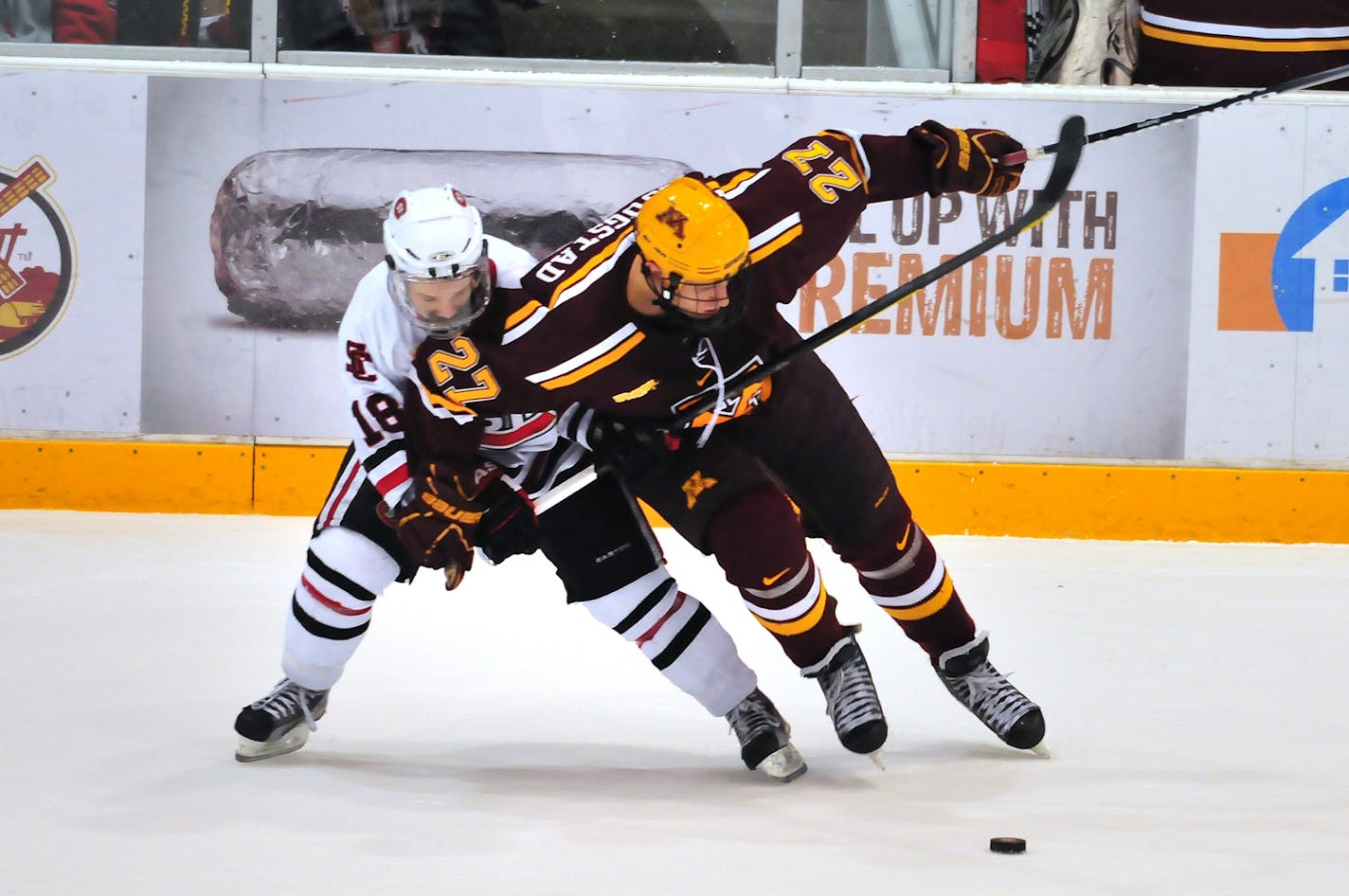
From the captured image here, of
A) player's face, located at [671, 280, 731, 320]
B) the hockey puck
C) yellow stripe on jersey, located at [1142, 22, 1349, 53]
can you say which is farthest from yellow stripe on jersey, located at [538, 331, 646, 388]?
yellow stripe on jersey, located at [1142, 22, 1349, 53]

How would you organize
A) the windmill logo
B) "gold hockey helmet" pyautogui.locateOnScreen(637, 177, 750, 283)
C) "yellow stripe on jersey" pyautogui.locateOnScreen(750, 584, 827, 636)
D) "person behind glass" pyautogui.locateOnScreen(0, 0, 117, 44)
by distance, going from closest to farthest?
"gold hockey helmet" pyautogui.locateOnScreen(637, 177, 750, 283), "yellow stripe on jersey" pyautogui.locateOnScreen(750, 584, 827, 636), the windmill logo, "person behind glass" pyautogui.locateOnScreen(0, 0, 117, 44)

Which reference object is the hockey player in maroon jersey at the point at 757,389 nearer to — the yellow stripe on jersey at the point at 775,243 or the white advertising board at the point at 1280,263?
the yellow stripe on jersey at the point at 775,243

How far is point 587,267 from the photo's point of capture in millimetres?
2326

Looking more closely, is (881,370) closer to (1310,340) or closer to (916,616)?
(1310,340)

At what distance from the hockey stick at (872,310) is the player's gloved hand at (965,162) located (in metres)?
0.07

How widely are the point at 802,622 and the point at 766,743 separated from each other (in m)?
0.18

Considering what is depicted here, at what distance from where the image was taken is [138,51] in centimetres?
488

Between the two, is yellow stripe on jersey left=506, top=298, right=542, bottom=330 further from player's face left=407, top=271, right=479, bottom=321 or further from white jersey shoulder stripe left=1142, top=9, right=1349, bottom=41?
white jersey shoulder stripe left=1142, top=9, right=1349, bottom=41

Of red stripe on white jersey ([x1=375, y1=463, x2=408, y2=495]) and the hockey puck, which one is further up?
red stripe on white jersey ([x1=375, y1=463, x2=408, y2=495])

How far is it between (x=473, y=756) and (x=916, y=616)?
71 cm

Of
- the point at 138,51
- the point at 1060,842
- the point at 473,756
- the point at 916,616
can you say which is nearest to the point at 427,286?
the point at 473,756

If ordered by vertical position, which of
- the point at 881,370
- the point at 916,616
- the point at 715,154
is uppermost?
the point at 715,154

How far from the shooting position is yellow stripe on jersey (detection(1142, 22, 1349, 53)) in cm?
499

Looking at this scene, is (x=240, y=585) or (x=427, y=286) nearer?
(x=427, y=286)
